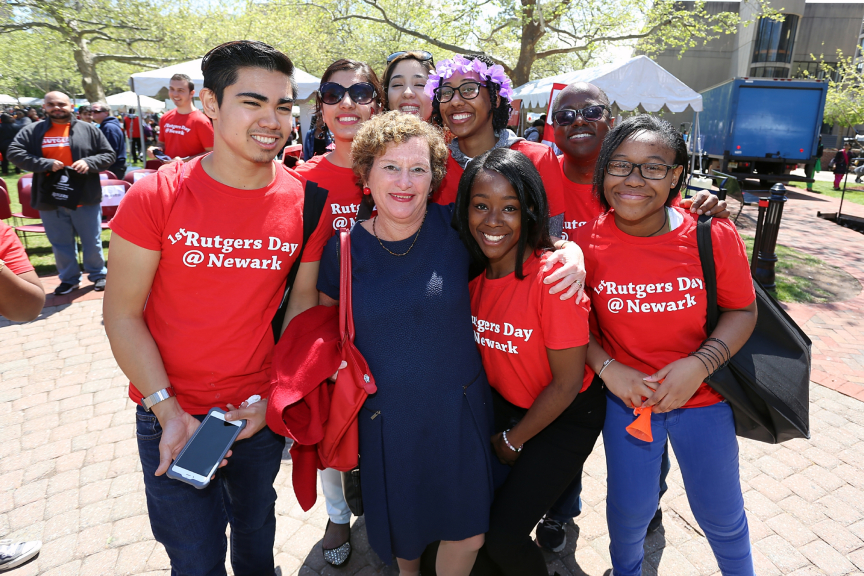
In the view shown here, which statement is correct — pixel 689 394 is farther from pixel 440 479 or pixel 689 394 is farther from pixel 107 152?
pixel 107 152

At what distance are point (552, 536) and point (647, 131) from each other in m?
2.23

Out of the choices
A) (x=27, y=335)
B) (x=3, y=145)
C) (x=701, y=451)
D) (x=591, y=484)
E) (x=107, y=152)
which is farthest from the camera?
(x=3, y=145)

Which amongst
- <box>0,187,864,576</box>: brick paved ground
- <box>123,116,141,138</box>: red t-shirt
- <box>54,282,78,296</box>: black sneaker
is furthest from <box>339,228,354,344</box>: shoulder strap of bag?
<box>123,116,141,138</box>: red t-shirt

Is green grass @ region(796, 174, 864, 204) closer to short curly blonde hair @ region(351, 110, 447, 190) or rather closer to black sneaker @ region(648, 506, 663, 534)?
black sneaker @ region(648, 506, 663, 534)

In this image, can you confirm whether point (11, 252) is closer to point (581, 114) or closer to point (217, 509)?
point (217, 509)

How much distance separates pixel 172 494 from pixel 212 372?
460 millimetres

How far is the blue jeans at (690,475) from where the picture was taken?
2121 mm

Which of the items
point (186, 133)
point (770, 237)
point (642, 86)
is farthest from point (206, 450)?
point (642, 86)

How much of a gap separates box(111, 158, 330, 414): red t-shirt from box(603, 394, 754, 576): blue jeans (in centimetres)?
161

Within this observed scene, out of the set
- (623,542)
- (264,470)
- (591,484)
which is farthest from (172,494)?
(591,484)

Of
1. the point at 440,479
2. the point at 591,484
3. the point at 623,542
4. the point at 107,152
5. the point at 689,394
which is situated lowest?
the point at 591,484

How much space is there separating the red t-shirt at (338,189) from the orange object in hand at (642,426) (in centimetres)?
170

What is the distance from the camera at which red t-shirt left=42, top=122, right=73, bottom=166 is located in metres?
6.51

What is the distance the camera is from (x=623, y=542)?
2.29 metres
